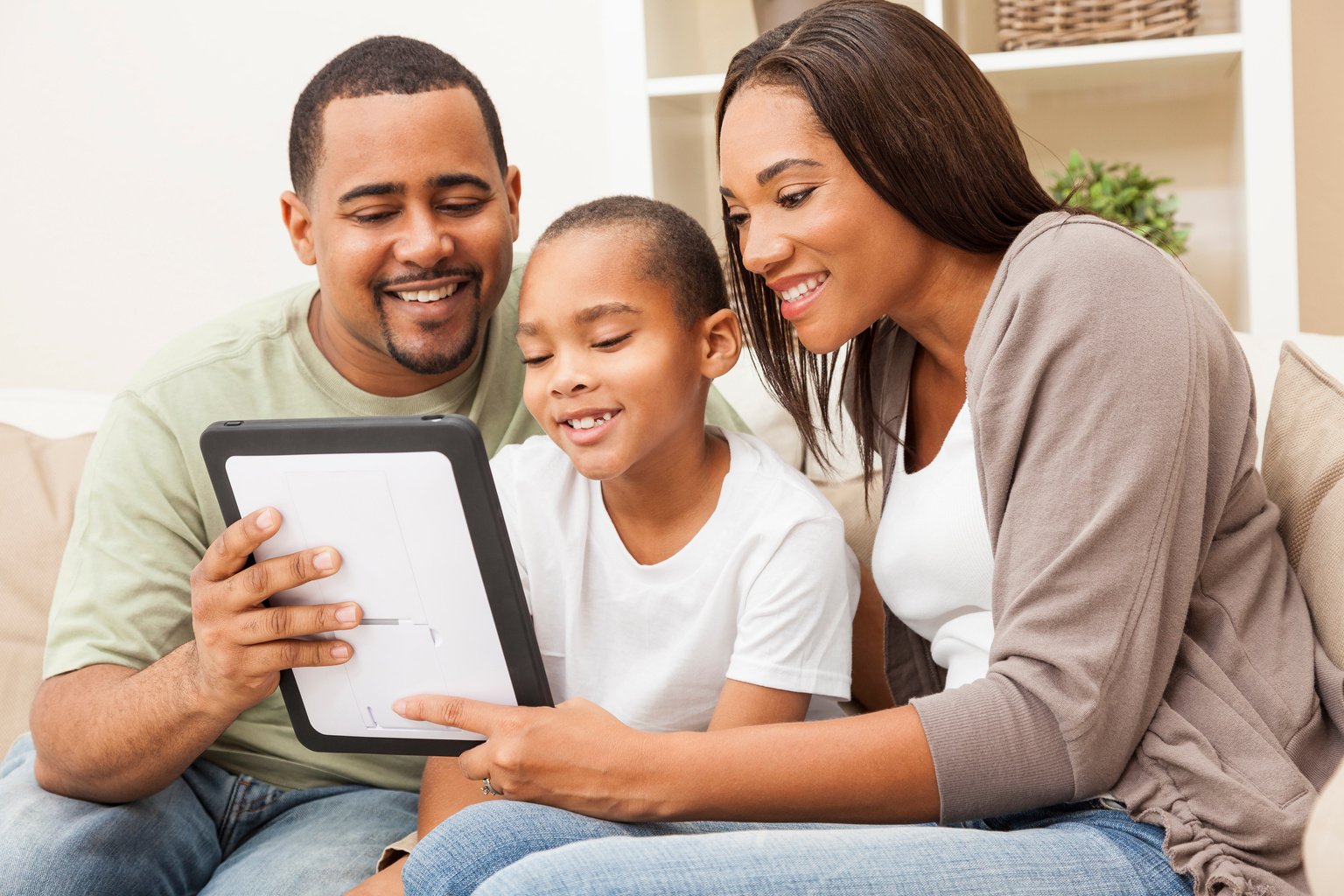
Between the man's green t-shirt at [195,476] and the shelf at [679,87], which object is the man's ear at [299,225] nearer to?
the man's green t-shirt at [195,476]

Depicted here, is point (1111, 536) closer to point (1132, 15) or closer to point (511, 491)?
point (511, 491)

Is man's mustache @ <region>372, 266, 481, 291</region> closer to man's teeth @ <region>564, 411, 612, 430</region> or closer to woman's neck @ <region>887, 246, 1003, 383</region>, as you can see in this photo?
man's teeth @ <region>564, 411, 612, 430</region>

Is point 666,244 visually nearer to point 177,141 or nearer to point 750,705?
point 750,705

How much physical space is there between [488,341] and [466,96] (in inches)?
10.5

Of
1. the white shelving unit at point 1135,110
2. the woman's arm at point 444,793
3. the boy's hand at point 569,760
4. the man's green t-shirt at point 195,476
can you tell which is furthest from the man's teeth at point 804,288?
the white shelving unit at point 1135,110

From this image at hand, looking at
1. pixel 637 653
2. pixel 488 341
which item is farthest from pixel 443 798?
pixel 488 341

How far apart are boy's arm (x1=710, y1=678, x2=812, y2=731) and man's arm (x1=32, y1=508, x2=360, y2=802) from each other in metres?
0.33

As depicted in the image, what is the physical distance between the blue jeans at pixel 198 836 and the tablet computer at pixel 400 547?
175 millimetres

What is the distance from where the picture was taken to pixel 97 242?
88.7 inches

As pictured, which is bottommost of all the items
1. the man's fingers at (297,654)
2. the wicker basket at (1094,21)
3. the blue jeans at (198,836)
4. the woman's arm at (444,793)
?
the blue jeans at (198,836)

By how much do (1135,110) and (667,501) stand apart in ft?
3.59

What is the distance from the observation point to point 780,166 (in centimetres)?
107

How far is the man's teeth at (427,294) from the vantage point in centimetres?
133

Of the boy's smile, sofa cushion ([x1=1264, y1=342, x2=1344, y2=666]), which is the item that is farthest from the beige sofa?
the boy's smile
